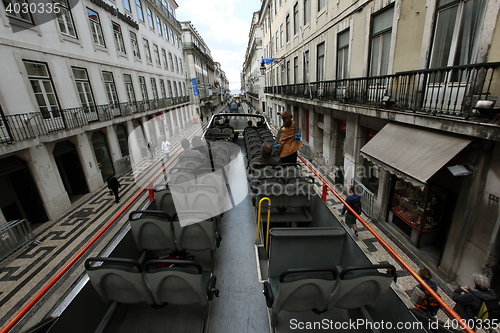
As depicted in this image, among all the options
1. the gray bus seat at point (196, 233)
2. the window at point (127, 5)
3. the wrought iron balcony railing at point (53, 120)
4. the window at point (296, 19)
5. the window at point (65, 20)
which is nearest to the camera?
the gray bus seat at point (196, 233)

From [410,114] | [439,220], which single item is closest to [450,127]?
[410,114]

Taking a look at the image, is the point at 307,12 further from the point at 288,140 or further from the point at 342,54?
the point at 288,140

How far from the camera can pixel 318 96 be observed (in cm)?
1141

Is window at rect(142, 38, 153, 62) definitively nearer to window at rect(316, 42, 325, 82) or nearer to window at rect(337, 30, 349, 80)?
window at rect(316, 42, 325, 82)

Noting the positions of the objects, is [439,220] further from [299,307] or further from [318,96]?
[318,96]

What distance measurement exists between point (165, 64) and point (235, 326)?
27.7 meters

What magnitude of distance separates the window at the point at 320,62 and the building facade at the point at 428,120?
1.75 m

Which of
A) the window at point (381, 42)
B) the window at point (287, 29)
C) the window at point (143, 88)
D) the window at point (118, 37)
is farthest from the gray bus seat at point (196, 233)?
the window at point (287, 29)

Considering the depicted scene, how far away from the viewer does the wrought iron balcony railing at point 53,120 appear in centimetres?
736

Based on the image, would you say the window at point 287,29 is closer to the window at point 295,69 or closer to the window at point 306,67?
the window at point 295,69

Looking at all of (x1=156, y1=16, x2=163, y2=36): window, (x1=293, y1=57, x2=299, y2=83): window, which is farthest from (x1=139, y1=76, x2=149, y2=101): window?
(x1=293, y1=57, x2=299, y2=83): window

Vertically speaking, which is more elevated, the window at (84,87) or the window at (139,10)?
the window at (139,10)

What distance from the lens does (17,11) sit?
8.00 m

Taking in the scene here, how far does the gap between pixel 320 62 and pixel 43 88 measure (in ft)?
43.6
